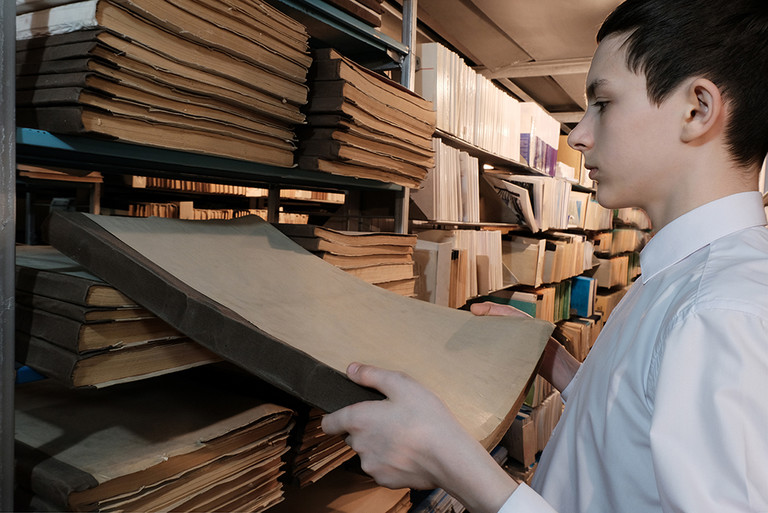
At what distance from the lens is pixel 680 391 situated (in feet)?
1.76

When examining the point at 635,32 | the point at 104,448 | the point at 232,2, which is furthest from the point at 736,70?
the point at 104,448

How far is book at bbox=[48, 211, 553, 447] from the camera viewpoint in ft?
2.02

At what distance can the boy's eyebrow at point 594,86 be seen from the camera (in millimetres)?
773

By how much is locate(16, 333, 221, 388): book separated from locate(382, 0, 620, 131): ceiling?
193cm

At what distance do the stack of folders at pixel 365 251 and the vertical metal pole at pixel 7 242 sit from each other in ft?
1.88

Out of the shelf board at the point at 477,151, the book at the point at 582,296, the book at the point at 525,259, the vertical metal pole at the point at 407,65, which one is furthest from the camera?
the book at the point at 582,296

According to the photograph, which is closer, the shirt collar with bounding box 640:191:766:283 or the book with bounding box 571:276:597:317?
the shirt collar with bounding box 640:191:766:283

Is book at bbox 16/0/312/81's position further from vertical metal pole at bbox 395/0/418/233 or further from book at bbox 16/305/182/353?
vertical metal pole at bbox 395/0/418/233

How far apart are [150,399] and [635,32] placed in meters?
1.02

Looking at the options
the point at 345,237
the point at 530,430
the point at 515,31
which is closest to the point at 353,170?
the point at 345,237

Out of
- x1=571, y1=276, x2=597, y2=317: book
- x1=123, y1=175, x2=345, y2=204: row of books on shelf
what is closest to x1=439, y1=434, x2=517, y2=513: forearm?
x1=123, y1=175, x2=345, y2=204: row of books on shelf

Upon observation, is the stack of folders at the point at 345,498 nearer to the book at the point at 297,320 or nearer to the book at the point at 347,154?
the book at the point at 297,320

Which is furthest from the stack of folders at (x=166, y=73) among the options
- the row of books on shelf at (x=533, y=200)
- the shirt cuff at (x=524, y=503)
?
the row of books on shelf at (x=533, y=200)

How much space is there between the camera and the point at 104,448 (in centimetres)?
71
